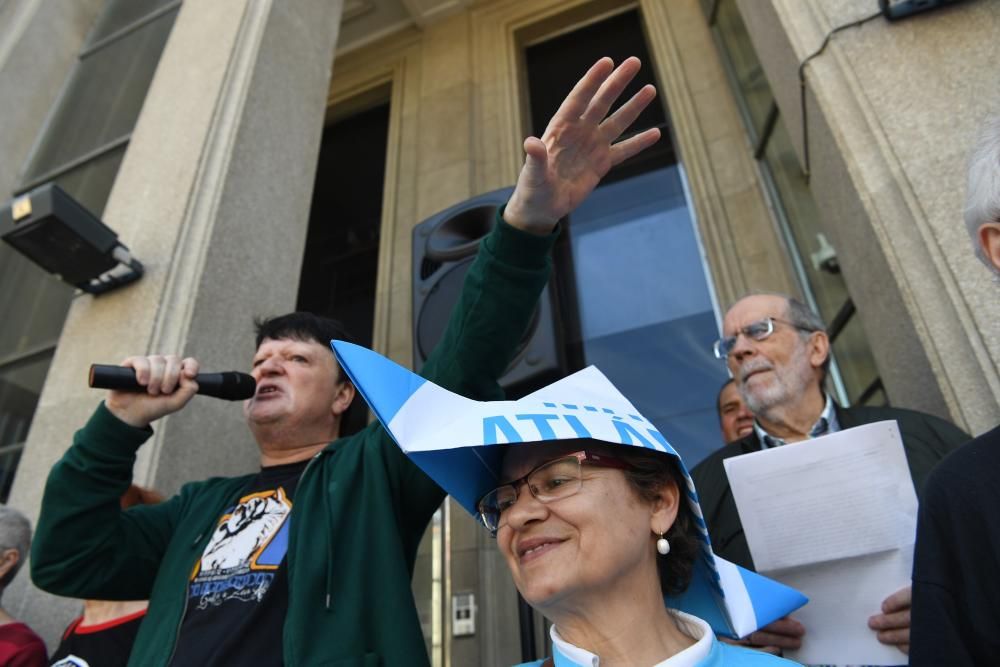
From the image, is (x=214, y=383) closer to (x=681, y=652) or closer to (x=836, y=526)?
(x=681, y=652)

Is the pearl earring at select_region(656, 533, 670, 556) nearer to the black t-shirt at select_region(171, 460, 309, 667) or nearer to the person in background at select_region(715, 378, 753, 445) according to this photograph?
the black t-shirt at select_region(171, 460, 309, 667)

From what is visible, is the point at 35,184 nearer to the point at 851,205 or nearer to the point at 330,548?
the point at 330,548

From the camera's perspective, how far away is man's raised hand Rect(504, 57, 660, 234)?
1.39m

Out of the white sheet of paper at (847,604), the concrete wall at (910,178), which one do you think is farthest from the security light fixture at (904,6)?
the white sheet of paper at (847,604)

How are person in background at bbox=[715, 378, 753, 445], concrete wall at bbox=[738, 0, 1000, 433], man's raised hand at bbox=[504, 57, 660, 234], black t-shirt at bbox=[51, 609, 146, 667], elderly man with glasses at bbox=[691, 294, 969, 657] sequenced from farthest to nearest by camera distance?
person in background at bbox=[715, 378, 753, 445], concrete wall at bbox=[738, 0, 1000, 433], black t-shirt at bbox=[51, 609, 146, 667], elderly man with glasses at bbox=[691, 294, 969, 657], man's raised hand at bbox=[504, 57, 660, 234]

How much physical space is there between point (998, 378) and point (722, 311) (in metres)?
2.67

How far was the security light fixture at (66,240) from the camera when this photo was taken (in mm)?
2760

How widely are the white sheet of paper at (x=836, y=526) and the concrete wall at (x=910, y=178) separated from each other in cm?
78

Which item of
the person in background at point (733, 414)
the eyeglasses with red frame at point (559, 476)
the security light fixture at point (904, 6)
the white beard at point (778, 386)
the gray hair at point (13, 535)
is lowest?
the eyeglasses with red frame at point (559, 476)

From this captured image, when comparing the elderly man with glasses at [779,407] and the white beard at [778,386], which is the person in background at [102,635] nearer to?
the elderly man with glasses at [779,407]

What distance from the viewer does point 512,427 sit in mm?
1111

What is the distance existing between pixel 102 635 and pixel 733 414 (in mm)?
2571

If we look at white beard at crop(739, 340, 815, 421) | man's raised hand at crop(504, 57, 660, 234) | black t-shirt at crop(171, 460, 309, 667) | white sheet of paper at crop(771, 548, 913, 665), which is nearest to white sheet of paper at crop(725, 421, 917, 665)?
white sheet of paper at crop(771, 548, 913, 665)

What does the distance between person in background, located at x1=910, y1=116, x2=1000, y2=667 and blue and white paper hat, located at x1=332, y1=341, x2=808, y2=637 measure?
1.06ft
